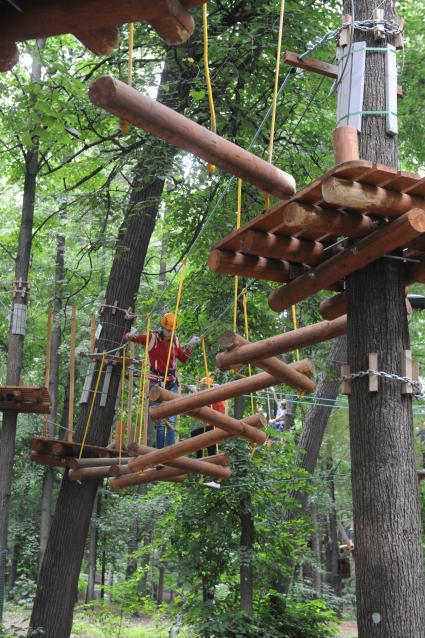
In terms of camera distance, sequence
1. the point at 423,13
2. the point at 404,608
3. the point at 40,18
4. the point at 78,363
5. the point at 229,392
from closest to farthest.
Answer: the point at 40,18
the point at 404,608
the point at 229,392
the point at 423,13
the point at 78,363

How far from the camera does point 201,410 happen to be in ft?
23.6

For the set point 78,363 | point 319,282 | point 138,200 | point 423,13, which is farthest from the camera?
point 78,363

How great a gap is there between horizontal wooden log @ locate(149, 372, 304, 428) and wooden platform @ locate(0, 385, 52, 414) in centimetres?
278

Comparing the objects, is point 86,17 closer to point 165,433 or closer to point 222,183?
point 165,433

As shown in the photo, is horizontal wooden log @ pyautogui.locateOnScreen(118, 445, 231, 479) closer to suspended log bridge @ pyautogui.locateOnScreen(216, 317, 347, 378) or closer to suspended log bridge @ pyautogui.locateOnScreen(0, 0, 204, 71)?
suspended log bridge @ pyautogui.locateOnScreen(216, 317, 347, 378)

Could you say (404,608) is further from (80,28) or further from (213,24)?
(213,24)

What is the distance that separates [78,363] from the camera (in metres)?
21.8

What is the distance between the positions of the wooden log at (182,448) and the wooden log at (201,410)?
0.43 feet

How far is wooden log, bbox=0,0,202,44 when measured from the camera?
2828 millimetres

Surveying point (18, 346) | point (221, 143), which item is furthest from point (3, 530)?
point (221, 143)

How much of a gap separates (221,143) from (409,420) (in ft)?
7.44

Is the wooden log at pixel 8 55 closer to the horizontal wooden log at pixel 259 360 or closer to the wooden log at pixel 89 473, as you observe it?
the horizontal wooden log at pixel 259 360

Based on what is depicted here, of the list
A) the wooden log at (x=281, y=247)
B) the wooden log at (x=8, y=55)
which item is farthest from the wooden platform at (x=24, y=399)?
the wooden log at (x=8, y=55)

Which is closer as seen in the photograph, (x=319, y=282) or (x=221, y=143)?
(x=221, y=143)
